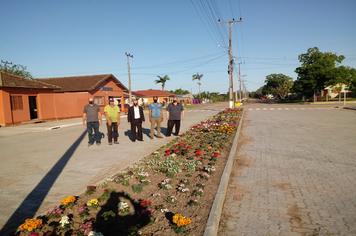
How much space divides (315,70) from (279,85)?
2370 inches

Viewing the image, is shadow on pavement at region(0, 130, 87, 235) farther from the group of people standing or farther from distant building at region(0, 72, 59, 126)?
distant building at region(0, 72, 59, 126)

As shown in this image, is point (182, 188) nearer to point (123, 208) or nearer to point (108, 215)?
point (123, 208)

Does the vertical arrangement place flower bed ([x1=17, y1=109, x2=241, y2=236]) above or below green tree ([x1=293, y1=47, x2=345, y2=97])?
below

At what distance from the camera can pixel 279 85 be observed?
4569 inches

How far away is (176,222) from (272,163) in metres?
4.51

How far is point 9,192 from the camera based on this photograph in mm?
5758

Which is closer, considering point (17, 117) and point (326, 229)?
point (326, 229)

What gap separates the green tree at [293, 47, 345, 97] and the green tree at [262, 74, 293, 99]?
40.4 meters

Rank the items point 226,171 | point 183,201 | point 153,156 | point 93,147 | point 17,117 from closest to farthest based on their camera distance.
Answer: point 183,201 < point 226,171 < point 153,156 < point 93,147 < point 17,117

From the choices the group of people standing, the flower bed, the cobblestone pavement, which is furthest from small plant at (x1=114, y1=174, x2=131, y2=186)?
the group of people standing

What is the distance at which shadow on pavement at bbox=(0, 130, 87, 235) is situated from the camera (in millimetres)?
4188

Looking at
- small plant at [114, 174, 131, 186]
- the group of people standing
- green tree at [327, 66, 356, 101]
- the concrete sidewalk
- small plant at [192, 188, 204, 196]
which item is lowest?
the concrete sidewalk

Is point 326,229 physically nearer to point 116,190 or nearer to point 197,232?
point 197,232

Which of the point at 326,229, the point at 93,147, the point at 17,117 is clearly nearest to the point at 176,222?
the point at 326,229
